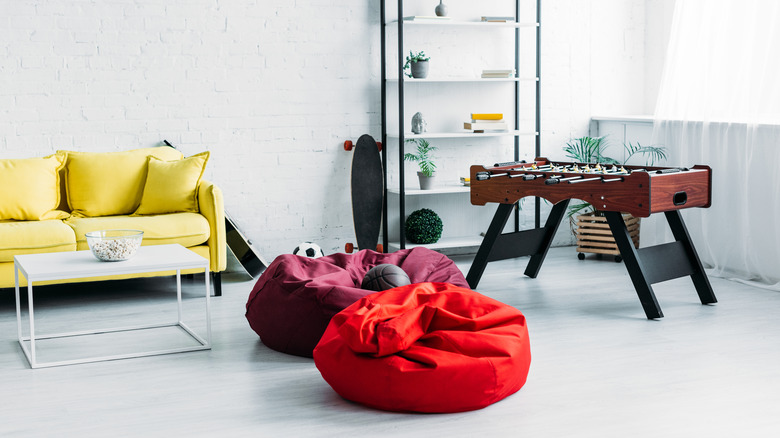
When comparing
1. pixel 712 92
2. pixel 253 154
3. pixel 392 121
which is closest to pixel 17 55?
pixel 253 154

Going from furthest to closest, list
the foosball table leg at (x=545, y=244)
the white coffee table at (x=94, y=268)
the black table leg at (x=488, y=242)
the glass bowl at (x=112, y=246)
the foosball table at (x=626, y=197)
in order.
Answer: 1. the foosball table leg at (x=545, y=244)
2. the black table leg at (x=488, y=242)
3. the foosball table at (x=626, y=197)
4. the glass bowl at (x=112, y=246)
5. the white coffee table at (x=94, y=268)

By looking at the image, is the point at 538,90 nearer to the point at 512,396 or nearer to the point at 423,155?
the point at 423,155

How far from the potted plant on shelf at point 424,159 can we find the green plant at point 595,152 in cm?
101

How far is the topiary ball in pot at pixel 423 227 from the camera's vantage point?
5.88 metres

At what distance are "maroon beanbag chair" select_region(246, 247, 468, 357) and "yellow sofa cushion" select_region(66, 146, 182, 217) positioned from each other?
151 cm

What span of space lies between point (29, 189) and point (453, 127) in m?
2.96

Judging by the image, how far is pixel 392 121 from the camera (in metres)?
6.05

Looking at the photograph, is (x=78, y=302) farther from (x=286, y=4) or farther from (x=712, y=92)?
(x=712, y=92)

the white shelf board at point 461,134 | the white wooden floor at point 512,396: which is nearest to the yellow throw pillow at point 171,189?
the white wooden floor at point 512,396

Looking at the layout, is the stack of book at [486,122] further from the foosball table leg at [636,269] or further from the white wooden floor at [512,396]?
the foosball table leg at [636,269]

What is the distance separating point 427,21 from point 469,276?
186 centimetres

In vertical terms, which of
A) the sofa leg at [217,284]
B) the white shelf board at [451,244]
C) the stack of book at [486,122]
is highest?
the stack of book at [486,122]

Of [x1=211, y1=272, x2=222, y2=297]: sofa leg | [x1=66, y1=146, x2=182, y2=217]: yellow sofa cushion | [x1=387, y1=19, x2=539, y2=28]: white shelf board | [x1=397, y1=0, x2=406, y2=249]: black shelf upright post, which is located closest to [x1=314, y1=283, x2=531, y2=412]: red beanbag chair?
[x1=211, y1=272, x2=222, y2=297]: sofa leg

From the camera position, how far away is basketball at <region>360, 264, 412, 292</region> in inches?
149
